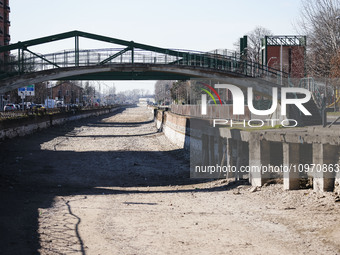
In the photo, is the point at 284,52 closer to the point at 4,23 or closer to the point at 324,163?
the point at 4,23

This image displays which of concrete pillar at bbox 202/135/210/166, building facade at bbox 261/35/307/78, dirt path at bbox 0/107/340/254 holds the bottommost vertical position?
dirt path at bbox 0/107/340/254

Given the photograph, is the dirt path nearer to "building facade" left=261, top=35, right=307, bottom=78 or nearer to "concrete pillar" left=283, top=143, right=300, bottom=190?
"concrete pillar" left=283, top=143, right=300, bottom=190

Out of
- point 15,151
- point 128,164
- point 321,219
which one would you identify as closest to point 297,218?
point 321,219

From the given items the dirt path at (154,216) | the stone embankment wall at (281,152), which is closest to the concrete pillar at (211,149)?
the stone embankment wall at (281,152)

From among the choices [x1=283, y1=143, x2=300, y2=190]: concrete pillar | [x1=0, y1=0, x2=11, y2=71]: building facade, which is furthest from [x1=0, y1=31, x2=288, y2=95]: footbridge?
[x1=0, y1=0, x2=11, y2=71]: building facade

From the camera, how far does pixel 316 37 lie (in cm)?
5444

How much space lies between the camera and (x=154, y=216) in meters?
18.5

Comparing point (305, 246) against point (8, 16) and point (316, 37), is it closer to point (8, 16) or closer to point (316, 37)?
point (316, 37)

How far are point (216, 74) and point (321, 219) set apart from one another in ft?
116

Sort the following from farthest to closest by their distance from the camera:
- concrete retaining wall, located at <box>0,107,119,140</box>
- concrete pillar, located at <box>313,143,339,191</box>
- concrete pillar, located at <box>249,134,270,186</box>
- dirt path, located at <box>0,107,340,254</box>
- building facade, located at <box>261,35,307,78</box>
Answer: building facade, located at <box>261,35,307,78</box>
concrete retaining wall, located at <box>0,107,119,140</box>
concrete pillar, located at <box>249,134,270,186</box>
concrete pillar, located at <box>313,143,339,191</box>
dirt path, located at <box>0,107,340,254</box>

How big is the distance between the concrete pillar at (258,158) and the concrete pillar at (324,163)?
3543 millimetres

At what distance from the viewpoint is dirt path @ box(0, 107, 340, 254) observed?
14.7 meters

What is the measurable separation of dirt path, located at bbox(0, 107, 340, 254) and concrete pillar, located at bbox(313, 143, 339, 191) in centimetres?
49

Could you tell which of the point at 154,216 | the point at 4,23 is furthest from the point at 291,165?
the point at 4,23
